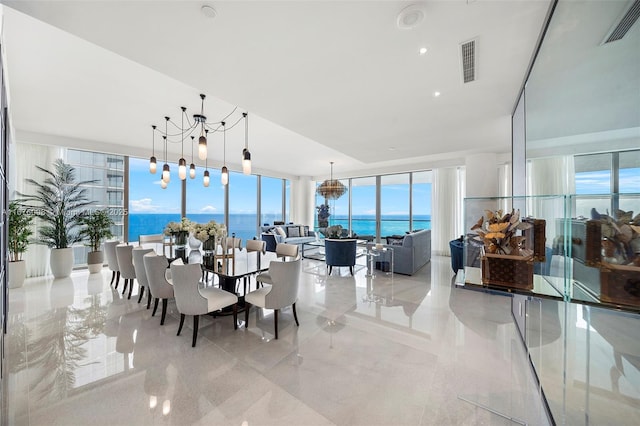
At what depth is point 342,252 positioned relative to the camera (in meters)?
5.32

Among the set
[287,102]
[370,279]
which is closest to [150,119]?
[287,102]

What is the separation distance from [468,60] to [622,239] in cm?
198

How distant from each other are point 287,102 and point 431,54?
1.63 metres

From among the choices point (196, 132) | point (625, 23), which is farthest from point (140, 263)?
point (625, 23)

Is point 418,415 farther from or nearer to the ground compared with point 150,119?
nearer to the ground

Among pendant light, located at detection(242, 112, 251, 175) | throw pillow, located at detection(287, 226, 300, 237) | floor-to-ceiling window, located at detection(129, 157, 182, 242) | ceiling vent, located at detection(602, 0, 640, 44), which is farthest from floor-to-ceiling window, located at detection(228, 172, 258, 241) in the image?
ceiling vent, located at detection(602, 0, 640, 44)

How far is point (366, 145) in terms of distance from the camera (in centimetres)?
496

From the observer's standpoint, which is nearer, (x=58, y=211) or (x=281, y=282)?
(x=281, y=282)

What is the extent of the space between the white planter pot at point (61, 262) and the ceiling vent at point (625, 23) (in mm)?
7749

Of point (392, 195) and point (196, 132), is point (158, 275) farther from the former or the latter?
point (392, 195)

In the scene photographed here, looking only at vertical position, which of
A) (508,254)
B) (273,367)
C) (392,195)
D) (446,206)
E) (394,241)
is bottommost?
(273,367)

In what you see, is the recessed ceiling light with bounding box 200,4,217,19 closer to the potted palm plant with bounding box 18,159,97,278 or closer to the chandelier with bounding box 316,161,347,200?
the potted palm plant with bounding box 18,159,97,278

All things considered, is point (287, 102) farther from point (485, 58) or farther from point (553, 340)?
point (553, 340)

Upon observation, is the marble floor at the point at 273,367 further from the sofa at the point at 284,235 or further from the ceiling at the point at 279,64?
the sofa at the point at 284,235
